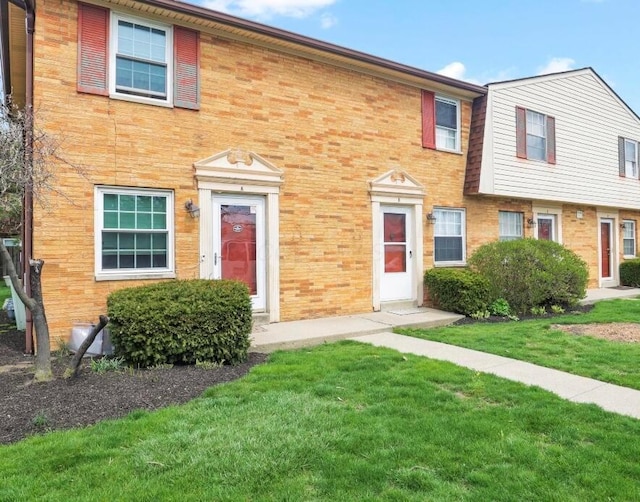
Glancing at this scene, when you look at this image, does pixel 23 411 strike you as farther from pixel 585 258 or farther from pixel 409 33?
pixel 585 258

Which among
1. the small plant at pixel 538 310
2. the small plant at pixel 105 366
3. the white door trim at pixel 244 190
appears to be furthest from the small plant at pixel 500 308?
the small plant at pixel 105 366

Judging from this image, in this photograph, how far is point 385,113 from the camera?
34.0 ft

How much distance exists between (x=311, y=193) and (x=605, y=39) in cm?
1023

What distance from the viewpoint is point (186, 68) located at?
7.95m

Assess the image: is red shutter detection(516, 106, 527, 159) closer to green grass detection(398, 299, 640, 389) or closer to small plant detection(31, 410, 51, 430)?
green grass detection(398, 299, 640, 389)

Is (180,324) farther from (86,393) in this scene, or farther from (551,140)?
(551,140)

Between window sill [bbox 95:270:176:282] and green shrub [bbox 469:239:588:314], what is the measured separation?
689cm

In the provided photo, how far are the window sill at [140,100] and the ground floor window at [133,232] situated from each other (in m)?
1.44

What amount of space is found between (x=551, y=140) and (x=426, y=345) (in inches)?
358

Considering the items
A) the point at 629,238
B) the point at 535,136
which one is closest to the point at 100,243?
the point at 535,136

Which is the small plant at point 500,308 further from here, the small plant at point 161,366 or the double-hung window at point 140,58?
the double-hung window at point 140,58

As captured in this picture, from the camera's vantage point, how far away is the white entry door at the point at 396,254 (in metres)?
10.5

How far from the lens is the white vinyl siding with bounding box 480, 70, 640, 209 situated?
11.8 m

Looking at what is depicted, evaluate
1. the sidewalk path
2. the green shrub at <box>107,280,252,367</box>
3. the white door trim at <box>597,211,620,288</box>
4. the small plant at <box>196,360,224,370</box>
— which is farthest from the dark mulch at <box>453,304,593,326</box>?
the white door trim at <box>597,211,620,288</box>
